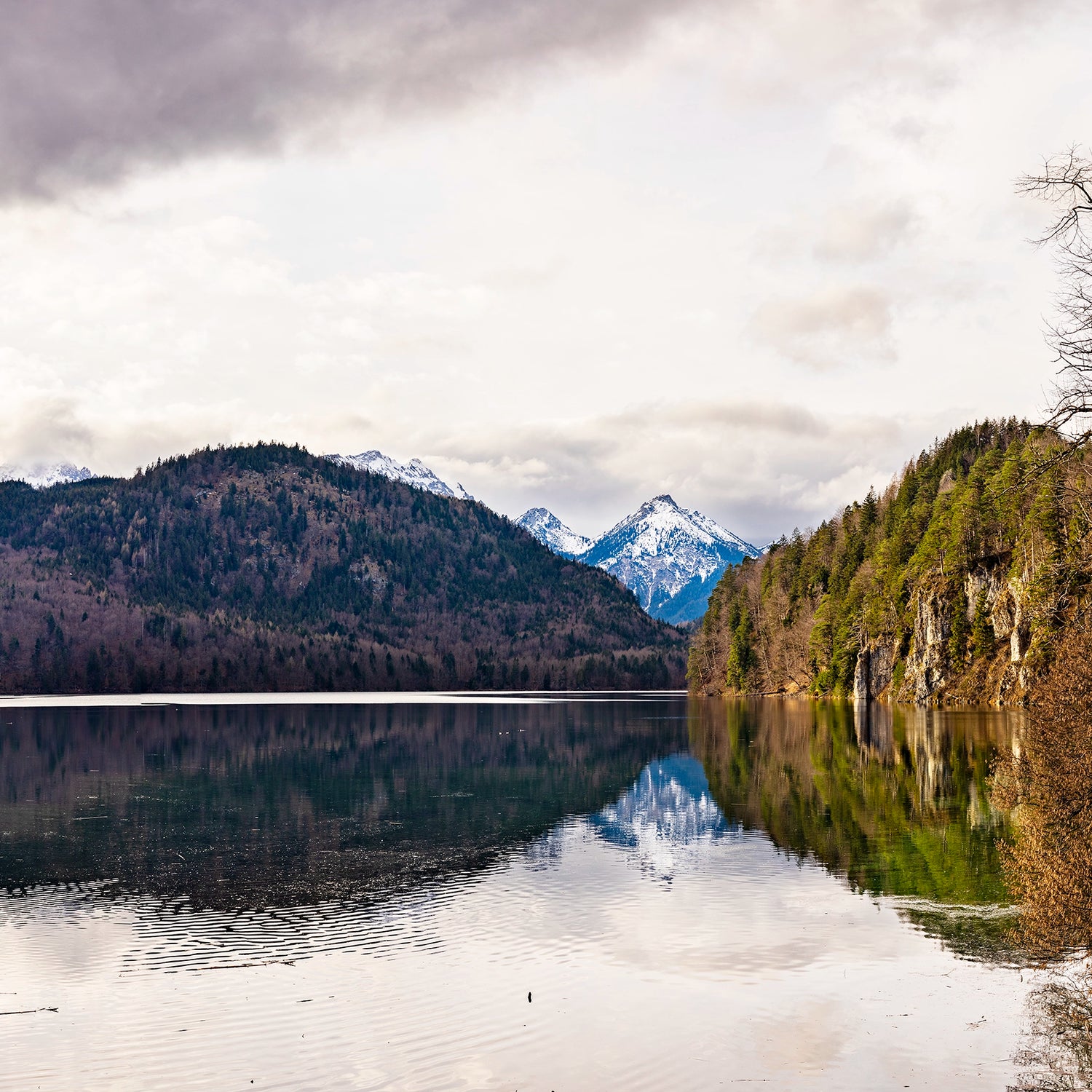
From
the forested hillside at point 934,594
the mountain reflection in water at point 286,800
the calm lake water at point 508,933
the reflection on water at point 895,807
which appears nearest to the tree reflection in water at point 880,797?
the reflection on water at point 895,807

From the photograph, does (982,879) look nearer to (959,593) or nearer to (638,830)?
(638,830)

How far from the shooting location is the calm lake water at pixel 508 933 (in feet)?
61.6

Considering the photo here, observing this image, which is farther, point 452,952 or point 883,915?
point 883,915

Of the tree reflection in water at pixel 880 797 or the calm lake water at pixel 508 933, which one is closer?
the calm lake water at pixel 508 933

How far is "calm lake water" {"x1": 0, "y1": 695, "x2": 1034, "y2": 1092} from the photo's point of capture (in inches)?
739

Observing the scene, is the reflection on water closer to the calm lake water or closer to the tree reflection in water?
the tree reflection in water

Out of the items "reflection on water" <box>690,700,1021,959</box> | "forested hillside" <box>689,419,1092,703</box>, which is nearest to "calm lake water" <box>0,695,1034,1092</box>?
"reflection on water" <box>690,700,1021,959</box>

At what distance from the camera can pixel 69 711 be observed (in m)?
162

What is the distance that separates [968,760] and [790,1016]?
157 feet

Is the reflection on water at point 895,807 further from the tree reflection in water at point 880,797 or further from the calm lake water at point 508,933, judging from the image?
the calm lake water at point 508,933

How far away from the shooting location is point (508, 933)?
27.6 m

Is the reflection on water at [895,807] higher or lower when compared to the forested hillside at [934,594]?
lower

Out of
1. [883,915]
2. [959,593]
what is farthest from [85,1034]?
[959,593]

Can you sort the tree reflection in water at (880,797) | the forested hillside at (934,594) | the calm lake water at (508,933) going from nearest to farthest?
the calm lake water at (508,933), the tree reflection in water at (880,797), the forested hillside at (934,594)
